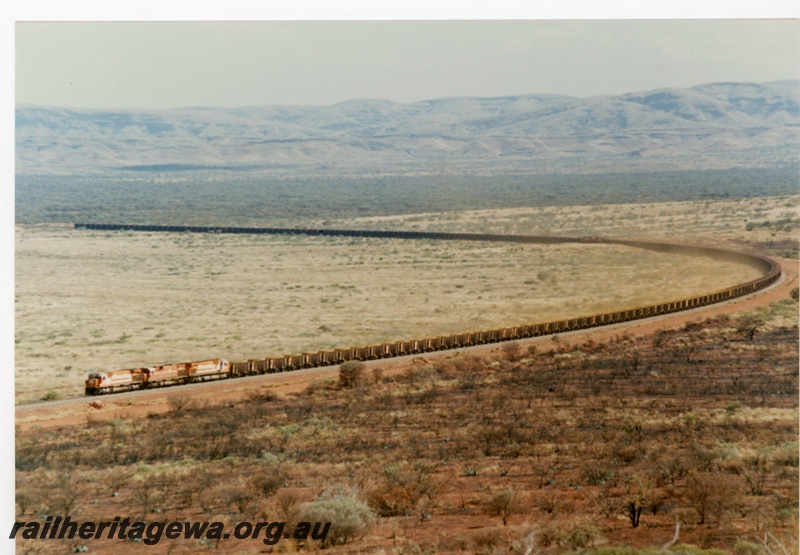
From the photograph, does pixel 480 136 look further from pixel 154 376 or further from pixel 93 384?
pixel 93 384

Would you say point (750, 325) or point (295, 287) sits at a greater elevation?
point (750, 325)

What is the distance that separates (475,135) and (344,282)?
59.8 meters

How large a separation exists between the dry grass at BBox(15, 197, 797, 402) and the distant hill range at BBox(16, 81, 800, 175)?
11091mm

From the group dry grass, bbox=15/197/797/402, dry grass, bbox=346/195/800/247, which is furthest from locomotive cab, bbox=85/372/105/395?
dry grass, bbox=346/195/800/247

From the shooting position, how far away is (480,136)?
108688mm

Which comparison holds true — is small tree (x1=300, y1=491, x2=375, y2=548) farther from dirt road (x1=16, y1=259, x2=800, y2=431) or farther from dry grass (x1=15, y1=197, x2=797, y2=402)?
dry grass (x1=15, y1=197, x2=797, y2=402)

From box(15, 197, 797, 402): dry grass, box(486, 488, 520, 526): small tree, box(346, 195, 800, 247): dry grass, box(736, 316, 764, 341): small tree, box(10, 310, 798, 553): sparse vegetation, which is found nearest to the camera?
box(10, 310, 798, 553): sparse vegetation

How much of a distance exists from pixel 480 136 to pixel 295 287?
63.1 metres

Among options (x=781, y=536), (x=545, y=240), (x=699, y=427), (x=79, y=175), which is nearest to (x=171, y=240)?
(x=545, y=240)

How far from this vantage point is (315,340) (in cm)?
3616

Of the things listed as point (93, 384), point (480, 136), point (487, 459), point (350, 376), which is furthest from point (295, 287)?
point (480, 136)

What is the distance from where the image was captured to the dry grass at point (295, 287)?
36.2 meters

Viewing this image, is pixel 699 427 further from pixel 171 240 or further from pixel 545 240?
pixel 171 240

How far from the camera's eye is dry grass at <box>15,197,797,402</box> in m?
36.2
